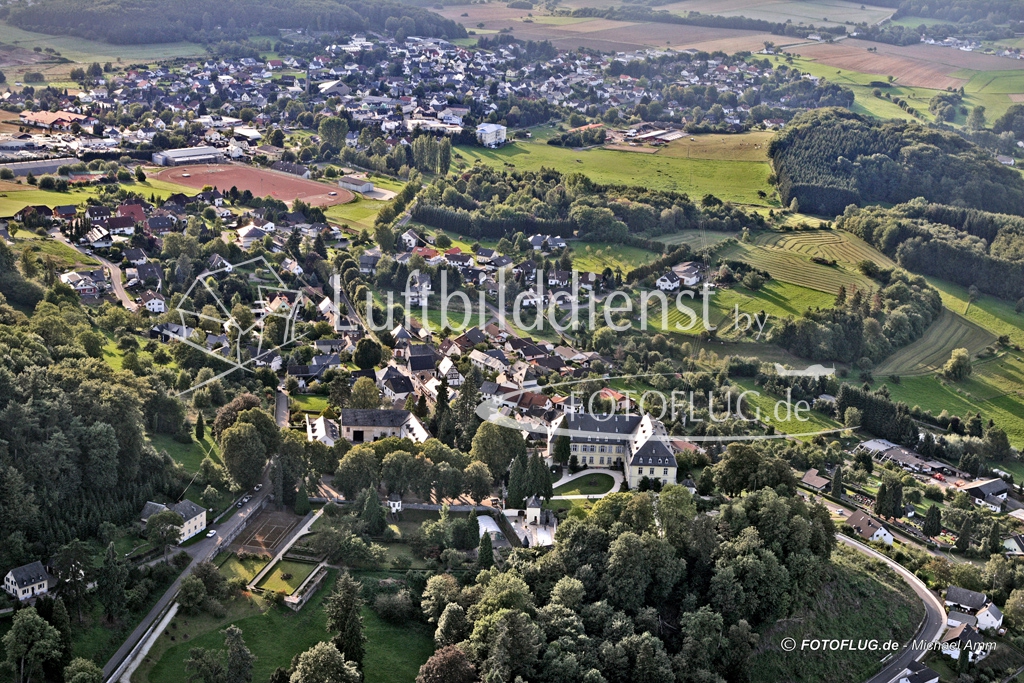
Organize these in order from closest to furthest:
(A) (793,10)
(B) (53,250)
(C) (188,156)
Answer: (B) (53,250) → (C) (188,156) → (A) (793,10)

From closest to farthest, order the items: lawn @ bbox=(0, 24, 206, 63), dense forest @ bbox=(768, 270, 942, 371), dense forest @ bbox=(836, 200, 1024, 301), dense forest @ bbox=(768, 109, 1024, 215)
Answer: dense forest @ bbox=(768, 270, 942, 371) → dense forest @ bbox=(836, 200, 1024, 301) → dense forest @ bbox=(768, 109, 1024, 215) → lawn @ bbox=(0, 24, 206, 63)

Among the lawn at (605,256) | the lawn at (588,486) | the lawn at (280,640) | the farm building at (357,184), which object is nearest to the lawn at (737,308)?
the lawn at (605,256)

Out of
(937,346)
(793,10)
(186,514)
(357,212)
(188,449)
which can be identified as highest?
(793,10)

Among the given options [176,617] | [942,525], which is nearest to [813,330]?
[942,525]

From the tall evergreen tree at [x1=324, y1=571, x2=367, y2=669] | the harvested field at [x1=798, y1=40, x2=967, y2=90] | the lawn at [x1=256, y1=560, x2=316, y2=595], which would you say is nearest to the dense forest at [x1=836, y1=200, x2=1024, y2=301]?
the harvested field at [x1=798, y1=40, x2=967, y2=90]

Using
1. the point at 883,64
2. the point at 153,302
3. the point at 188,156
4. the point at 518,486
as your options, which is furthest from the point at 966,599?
the point at 883,64

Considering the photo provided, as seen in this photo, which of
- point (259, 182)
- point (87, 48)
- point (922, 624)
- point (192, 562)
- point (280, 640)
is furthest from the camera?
point (87, 48)

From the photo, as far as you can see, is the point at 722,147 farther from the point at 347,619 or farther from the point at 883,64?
the point at 347,619

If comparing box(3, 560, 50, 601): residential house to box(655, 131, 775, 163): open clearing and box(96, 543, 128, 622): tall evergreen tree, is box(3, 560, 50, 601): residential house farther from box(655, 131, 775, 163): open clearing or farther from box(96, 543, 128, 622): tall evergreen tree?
box(655, 131, 775, 163): open clearing
